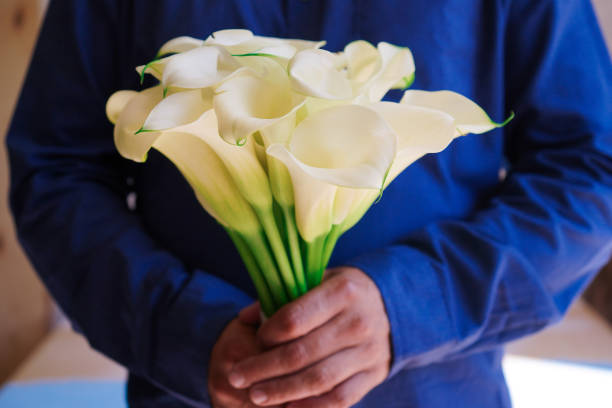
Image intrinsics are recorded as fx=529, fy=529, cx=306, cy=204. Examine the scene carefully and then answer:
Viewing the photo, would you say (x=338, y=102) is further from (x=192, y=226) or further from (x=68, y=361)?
(x=68, y=361)

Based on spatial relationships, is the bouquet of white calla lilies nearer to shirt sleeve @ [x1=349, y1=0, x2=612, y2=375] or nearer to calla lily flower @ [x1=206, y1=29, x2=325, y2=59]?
calla lily flower @ [x1=206, y1=29, x2=325, y2=59]

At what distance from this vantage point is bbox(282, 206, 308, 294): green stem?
341 mm

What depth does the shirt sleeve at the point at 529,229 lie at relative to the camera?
460mm

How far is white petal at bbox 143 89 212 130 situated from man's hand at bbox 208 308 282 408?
0.69 ft

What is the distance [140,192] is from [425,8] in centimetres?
36

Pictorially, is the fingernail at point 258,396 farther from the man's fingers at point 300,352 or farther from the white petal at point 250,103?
the white petal at point 250,103

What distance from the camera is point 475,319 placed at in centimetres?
47

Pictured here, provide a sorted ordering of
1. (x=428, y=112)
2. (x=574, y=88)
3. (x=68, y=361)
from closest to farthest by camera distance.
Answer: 1. (x=428, y=112)
2. (x=574, y=88)
3. (x=68, y=361)

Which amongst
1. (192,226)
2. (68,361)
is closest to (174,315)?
(192,226)

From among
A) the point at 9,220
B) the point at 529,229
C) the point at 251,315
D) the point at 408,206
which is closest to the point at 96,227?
the point at 251,315

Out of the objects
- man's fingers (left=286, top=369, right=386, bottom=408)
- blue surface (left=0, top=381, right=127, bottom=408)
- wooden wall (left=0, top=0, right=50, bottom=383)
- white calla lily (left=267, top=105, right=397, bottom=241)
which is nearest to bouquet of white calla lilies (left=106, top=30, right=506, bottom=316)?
white calla lily (left=267, top=105, right=397, bottom=241)

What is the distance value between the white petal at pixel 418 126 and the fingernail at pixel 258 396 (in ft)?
0.67

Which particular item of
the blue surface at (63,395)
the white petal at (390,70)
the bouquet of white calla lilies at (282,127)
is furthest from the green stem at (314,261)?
the blue surface at (63,395)

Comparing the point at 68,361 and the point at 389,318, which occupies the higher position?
the point at 389,318
